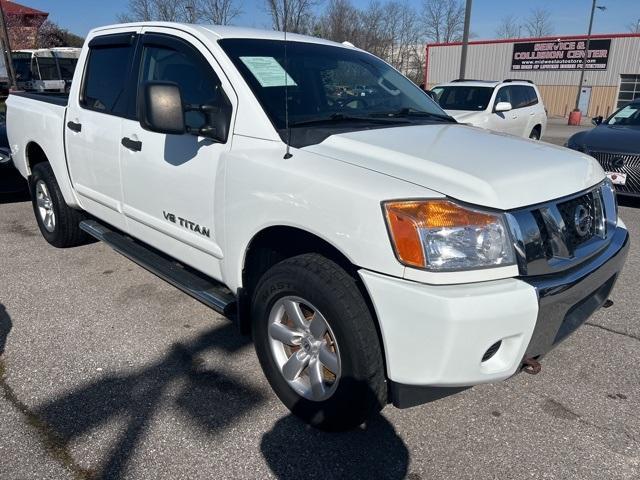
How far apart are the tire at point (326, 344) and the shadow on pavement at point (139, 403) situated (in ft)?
0.91

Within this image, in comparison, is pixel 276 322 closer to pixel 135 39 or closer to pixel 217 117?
pixel 217 117

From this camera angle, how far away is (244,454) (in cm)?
238

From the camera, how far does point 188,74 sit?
3.22 metres

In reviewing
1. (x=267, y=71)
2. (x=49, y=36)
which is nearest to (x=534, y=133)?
(x=267, y=71)

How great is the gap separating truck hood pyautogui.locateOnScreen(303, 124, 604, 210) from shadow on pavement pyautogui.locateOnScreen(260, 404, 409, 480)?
3.97ft

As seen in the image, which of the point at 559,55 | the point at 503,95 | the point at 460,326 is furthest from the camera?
the point at 559,55

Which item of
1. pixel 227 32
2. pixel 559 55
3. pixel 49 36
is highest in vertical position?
pixel 49 36

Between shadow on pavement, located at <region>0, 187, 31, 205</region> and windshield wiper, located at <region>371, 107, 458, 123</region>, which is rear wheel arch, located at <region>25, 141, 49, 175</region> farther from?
windshield wiper, located at <region>371, 107, 458, 123</region>

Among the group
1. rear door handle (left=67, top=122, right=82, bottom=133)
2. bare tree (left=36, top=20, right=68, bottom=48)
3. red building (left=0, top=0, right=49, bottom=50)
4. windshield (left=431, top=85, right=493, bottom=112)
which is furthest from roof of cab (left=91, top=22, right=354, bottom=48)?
bare tree (left=36, top=20, right=68, bottom=48)

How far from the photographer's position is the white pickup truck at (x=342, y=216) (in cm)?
→ 206

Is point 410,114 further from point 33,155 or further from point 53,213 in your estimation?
point 33,155

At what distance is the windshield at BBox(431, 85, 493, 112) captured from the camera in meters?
10.7

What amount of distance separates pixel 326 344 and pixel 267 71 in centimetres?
156

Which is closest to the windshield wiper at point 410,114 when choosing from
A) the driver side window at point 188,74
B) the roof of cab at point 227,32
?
the roof of cab at point 227,32
